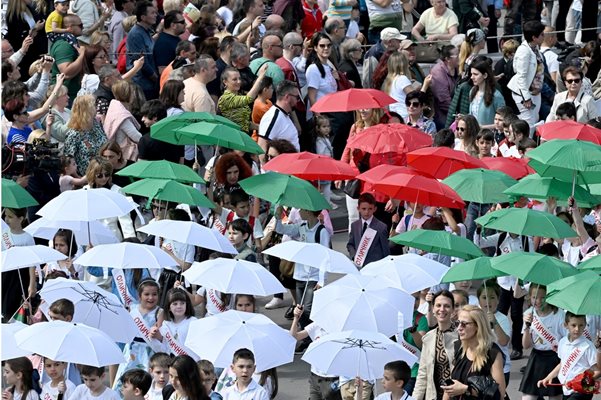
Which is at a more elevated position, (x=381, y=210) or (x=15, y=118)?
(x=15, y=118)

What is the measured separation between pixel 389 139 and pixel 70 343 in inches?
237

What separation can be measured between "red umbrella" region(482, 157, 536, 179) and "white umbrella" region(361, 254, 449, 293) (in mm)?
2854

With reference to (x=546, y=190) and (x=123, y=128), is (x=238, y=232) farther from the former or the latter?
(x=123, y=128)

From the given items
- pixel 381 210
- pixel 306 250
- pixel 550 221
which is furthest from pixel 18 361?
pixel 381 210

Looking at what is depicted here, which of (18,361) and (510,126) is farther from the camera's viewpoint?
(510,126)

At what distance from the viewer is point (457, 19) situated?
22812mm

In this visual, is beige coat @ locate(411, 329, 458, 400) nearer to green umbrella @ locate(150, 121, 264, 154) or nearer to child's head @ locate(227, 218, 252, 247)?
child's head @ locate(227, 218, 252, 247)

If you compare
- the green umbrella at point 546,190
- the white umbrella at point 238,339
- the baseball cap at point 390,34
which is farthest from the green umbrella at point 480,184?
the baseball cap at point 390,34

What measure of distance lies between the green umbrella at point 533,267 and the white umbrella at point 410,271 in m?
0.61

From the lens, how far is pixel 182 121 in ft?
52.6

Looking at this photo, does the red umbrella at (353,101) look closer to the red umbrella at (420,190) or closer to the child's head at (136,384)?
the red umbrella at (420,190)

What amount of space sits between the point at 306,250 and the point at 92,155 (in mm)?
4143

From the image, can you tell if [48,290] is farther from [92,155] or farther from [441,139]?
[441,139]

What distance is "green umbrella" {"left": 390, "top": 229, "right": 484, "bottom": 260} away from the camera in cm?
1354
